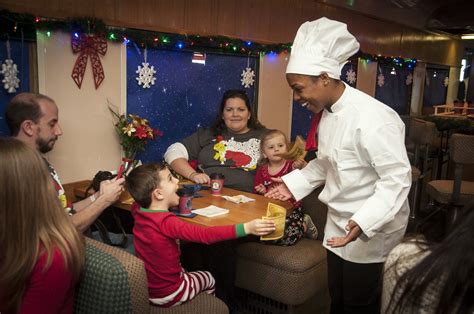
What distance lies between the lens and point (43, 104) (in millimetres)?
2234

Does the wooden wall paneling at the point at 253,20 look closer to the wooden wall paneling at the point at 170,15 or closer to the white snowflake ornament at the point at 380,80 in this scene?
the wooden wall paneling at the point at 170,15

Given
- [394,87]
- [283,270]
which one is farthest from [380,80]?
[283,270]

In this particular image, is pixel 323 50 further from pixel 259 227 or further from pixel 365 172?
pixel 259 227

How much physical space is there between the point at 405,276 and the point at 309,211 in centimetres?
203

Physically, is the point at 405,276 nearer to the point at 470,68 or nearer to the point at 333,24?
the point at 333,24

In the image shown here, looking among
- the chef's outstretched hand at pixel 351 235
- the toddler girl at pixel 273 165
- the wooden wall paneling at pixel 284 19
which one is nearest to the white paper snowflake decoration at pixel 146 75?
the toddler girl at pixel 273 165

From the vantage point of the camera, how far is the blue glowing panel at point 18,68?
8.28 ft

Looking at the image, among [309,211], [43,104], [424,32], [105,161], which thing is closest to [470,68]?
[424,32]

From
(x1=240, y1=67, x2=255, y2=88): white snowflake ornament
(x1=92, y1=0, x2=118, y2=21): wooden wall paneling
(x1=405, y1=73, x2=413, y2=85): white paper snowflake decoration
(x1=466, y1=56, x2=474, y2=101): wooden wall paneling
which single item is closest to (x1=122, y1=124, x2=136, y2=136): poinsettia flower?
(x1=92, y1=0, x2=118, y2=21): wooden wall paneling

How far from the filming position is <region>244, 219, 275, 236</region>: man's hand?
196cm

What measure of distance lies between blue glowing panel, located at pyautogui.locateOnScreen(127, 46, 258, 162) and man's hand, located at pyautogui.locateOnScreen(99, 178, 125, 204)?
3.62 ft

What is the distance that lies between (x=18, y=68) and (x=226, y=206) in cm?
146

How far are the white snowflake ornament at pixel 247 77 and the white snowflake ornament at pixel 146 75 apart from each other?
3.56ft

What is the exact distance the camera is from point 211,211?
2398 mm
